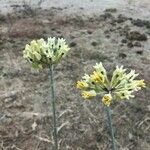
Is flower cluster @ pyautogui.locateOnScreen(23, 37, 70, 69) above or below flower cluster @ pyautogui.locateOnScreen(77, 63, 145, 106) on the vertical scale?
below

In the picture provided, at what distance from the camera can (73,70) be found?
8.98 metres

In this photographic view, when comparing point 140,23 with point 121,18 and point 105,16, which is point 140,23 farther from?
point 105,16

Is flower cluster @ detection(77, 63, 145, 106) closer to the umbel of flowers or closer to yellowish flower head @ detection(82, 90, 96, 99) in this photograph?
yellowish flower head @ detection(82, 90, 96, 99)

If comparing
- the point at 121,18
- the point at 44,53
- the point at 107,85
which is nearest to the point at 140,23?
the point at 121,18

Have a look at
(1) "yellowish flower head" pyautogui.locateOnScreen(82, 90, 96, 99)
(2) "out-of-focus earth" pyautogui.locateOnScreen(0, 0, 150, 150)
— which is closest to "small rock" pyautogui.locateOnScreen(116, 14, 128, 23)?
(2) "out-of-focus earth" pyautogui.locateOnScreen(0, 0, 150, 150)

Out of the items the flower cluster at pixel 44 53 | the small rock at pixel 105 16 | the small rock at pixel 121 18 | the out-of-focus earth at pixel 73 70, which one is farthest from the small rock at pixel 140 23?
the flower cluster at pixel 44 53

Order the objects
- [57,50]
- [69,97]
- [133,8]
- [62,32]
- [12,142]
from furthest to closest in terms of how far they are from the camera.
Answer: [133,8] → [62,32] → [69,97] → [12,142] → [57,50]

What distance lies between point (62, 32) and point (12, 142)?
4473 mm

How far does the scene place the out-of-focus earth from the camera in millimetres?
7059

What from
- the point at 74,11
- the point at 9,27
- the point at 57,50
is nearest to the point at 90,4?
the point at 74,11

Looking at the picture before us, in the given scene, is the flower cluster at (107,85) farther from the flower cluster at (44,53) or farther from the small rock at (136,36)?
the small rock at (136,36)

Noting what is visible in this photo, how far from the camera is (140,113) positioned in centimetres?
752

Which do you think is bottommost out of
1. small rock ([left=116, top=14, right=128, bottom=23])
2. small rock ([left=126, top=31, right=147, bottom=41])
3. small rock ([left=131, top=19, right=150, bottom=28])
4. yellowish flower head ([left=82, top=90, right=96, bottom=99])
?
small rock ([left=116, top=14, right=128, bottom=23])

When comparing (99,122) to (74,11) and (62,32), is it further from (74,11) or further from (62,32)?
(74,11)
